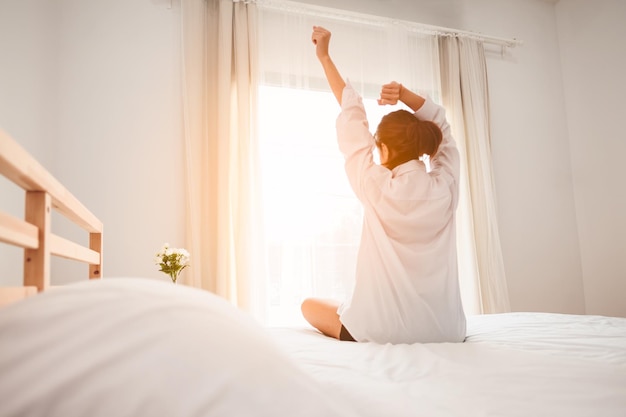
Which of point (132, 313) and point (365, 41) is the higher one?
point (365, 41)

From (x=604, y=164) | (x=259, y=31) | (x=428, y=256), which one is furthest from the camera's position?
(x=604, y=164)

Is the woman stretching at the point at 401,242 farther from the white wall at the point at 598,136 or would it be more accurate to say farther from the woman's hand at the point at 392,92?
the white wall at the point at 598,136

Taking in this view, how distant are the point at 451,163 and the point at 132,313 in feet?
4.11

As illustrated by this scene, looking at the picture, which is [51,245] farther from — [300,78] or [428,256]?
[300,78]


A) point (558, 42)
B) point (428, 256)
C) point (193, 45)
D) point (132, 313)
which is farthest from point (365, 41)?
point (132, 313)

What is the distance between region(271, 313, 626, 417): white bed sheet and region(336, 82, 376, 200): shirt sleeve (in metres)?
0.48

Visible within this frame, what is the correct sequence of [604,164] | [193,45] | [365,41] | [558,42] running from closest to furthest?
[193,45] < [365,41] < [604,164] < [558,42]

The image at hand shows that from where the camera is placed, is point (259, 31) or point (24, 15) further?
point (259, 31)

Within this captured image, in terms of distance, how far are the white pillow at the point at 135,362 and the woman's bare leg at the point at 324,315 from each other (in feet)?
3.48

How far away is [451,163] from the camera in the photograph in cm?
143

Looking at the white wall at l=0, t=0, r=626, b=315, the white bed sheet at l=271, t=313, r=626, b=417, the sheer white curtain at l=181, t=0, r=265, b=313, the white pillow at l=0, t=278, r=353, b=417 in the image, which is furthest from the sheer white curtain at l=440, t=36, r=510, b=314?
the white pillow at l=0, t=278, r=353, b=417

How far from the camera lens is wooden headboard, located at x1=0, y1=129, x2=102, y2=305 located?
625 mm

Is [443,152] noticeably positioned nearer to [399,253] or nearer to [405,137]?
[405,137]

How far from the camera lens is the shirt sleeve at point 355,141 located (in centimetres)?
130
